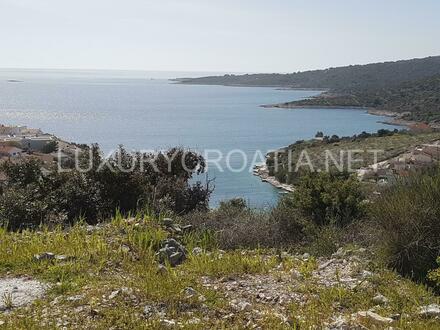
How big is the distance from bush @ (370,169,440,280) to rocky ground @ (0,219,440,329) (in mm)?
223

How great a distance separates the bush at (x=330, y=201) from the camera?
6605mm

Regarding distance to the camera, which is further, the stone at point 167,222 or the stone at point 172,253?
the stone at point 167,222

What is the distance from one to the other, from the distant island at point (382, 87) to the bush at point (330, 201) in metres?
79.0

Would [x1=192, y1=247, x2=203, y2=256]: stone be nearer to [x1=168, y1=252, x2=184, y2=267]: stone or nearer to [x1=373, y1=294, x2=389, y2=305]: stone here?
[x1=168, y1=252, x2=184, y2=267]: stone

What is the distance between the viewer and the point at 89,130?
3243 inches

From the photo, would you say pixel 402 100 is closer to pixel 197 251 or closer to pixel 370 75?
pixel 370 75

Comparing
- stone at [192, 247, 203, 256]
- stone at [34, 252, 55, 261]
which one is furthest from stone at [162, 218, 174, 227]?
stone at [34, 252, 55, 261]

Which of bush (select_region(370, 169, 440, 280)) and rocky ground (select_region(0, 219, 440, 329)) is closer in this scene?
rocky ground (select_region(0, 219, 440, 329))

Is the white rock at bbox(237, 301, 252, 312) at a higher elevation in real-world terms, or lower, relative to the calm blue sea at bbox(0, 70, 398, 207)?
higher

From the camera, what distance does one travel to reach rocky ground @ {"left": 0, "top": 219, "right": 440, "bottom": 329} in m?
3.42

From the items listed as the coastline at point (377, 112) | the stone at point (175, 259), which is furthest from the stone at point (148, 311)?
the coastline at point (377, 112)

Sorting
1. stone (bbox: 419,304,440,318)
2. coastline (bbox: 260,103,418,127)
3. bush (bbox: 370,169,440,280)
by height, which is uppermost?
bush (bbox: 370,169,440,280)

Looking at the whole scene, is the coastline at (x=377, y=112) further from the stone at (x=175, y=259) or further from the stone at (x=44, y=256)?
the stone at (x=44, y=256)

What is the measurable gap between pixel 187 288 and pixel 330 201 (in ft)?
10.9
